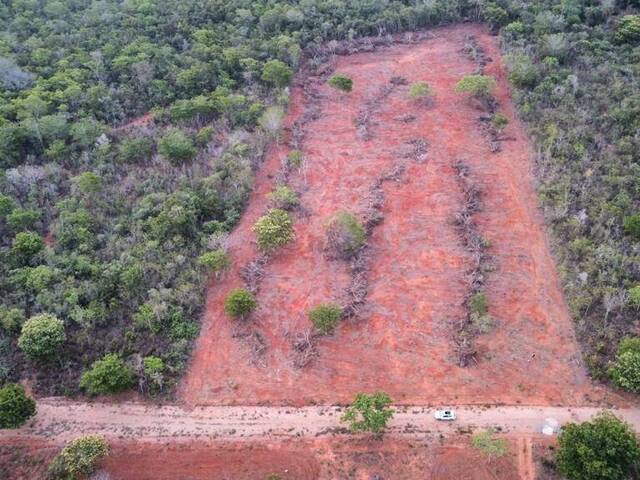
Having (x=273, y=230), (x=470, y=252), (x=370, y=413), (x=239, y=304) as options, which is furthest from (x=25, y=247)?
(x=470, y=252)

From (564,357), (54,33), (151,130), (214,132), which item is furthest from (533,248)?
(54,33)

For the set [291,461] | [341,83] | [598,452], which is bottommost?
[291,461]

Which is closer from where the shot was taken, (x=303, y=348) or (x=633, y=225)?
(x=303, y=348)

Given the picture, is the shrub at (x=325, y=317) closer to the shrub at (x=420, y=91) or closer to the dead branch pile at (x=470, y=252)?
the dead branch pile at (x=470, y=252)

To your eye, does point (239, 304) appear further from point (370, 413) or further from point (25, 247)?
point (25, 247)

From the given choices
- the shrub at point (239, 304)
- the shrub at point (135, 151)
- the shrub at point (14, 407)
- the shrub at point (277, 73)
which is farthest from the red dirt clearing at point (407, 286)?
the shrub at point (135, 151)

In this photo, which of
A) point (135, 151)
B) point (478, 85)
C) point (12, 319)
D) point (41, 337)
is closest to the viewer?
point (41, 337)

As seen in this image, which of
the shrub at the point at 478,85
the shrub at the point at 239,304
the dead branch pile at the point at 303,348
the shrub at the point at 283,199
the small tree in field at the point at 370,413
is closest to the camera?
the small tree in field at the point at 370,413
